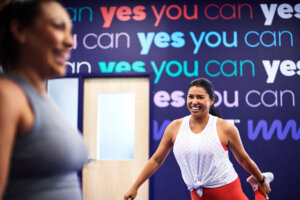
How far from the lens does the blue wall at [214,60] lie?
12.1ft

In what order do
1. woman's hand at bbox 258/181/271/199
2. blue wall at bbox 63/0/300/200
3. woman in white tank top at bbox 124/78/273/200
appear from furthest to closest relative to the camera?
1. blue wall at bbox 63/0/300/200
2. woman's hand at bbox 258/181/271/199
3. woman in white tank top at bbox 124/78/273/200

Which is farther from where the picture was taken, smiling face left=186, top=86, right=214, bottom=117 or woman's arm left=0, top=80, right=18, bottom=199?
smiling face left=186, top=86, right=214, bottom=117

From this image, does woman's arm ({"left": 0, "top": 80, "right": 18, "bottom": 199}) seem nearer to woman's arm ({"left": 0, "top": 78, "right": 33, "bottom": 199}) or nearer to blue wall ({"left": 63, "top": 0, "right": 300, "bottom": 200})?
woman's arm ({"left": 0, "top": 78, "right": 33, "bottom": 199})

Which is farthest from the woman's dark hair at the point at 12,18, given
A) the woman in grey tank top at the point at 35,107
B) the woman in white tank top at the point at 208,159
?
the woman in white tank top at the point at 208,159

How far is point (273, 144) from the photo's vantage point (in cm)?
368

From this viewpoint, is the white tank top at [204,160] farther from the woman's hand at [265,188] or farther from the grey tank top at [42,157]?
the grey tank top at [42,157]

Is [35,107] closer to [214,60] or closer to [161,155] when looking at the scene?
[161,155]

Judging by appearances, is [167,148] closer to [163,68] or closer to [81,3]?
[163,68]

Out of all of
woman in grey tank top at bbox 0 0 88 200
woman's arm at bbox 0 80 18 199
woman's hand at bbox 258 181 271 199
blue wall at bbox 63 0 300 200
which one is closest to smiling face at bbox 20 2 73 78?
woman in grey tank top at bbox 0 0 88 200

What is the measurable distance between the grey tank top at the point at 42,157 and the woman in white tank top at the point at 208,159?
1231 mm

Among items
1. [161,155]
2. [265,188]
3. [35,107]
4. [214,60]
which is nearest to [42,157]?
[35,107]

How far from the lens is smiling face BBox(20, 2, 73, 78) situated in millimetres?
604

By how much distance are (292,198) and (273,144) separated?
0.69m

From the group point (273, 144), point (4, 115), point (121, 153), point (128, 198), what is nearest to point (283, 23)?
point (273, 144)
